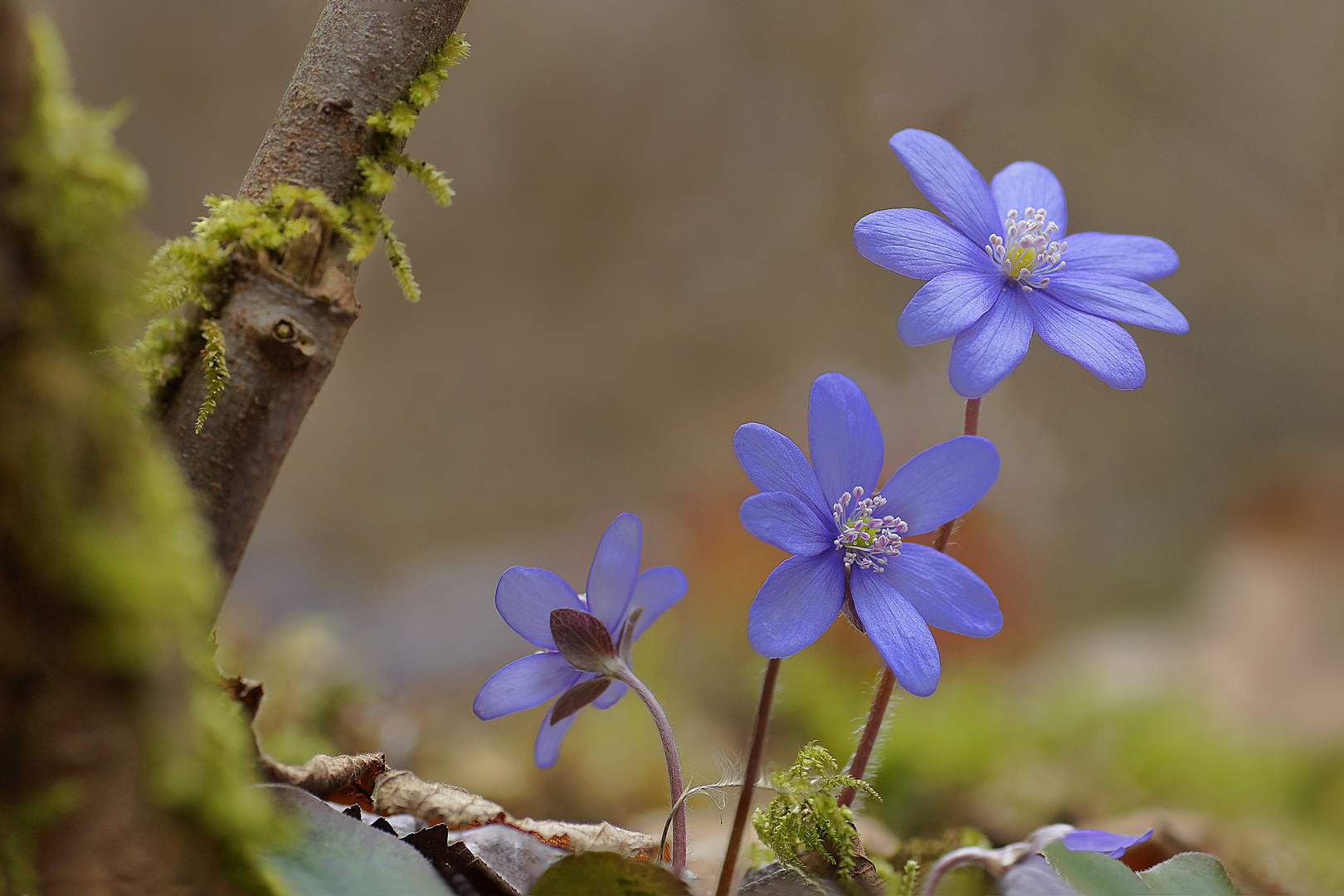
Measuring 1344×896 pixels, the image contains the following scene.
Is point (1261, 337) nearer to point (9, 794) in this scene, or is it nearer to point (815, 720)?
point (815, 720)

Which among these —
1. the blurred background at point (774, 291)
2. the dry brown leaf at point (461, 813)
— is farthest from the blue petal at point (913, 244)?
the blurred background at point (774, 291)

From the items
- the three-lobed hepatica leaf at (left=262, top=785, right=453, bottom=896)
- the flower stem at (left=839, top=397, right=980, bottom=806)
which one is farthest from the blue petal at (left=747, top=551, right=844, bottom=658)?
the three-lobed hepatica leaf at (left=262, top=785, right=453, bottom=896)

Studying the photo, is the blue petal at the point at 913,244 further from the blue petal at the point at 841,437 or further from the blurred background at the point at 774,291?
the blurred background at the point at 774,291

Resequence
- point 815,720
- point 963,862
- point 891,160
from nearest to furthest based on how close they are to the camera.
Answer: point 963,862, point 815,720, point 891,160

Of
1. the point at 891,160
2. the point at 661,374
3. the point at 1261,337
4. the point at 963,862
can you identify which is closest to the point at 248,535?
the point at 963,862

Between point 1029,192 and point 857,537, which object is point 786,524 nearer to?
point 857,537

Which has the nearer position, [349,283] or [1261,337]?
[349,283]
